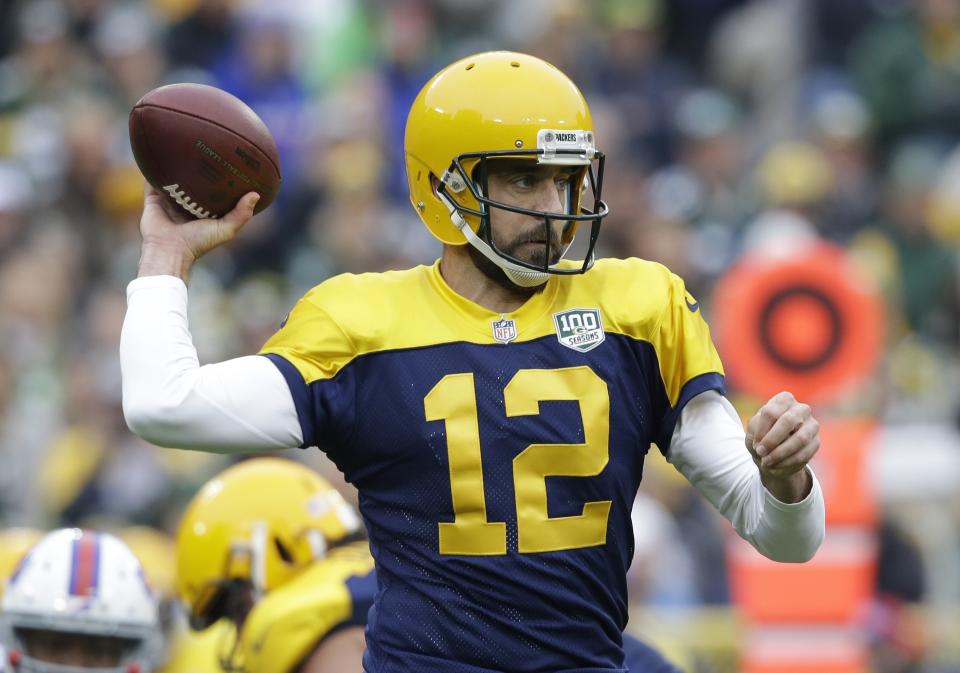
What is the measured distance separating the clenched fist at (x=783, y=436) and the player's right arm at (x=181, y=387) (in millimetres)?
939

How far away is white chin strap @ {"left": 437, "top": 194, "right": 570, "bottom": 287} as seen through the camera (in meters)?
3.63

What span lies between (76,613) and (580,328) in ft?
6.10

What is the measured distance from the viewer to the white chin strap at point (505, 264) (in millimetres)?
3627

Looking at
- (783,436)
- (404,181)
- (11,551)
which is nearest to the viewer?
(783,436)

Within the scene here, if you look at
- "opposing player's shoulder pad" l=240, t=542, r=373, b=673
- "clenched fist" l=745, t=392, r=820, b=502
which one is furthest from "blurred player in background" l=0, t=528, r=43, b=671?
"clenched fist" l=745, t=392, r=820, b=502

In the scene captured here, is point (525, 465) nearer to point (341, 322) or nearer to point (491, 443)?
point (491, 443)

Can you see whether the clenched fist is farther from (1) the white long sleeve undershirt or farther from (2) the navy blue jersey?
(2) the navy blue jersey

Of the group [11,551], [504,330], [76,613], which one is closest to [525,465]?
[504,330]

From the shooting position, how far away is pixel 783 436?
11.0 ft

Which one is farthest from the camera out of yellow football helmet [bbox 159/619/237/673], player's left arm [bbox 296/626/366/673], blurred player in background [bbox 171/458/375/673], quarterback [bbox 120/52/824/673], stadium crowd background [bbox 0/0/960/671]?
stadium crowd background [bbox 0/0/960/671]

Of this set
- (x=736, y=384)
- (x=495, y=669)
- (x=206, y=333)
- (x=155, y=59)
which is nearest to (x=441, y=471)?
(x=495, y=669)

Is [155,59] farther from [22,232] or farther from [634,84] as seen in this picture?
[634,84]

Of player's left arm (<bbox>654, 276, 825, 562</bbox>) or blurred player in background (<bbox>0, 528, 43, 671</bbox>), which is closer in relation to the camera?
player's left arm (<bbox>654, 276, 825, 562</bbox>)

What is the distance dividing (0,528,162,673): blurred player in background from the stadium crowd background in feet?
11.2
